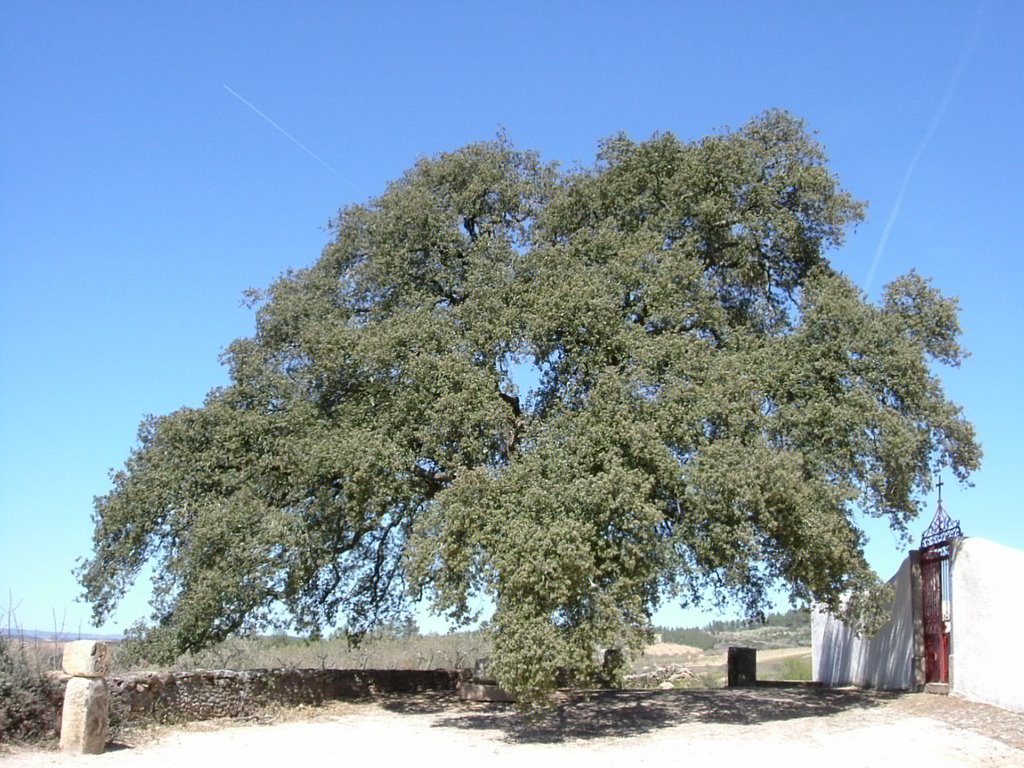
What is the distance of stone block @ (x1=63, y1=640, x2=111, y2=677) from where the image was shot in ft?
43.2

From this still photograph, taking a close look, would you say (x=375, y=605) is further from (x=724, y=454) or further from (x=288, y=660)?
(x=724, y=454)

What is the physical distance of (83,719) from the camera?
12898 millimetres

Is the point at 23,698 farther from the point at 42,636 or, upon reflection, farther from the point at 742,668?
the point at 742,668

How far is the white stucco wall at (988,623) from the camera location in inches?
607

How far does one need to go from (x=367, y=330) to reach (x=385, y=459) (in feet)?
9.70

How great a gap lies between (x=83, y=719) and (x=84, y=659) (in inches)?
31.4

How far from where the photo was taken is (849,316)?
1767 cm

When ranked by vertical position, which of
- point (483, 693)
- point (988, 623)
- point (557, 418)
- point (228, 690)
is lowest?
point (483, 693)

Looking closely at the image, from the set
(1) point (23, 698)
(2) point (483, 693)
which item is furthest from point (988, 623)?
(1) point (23, 698)

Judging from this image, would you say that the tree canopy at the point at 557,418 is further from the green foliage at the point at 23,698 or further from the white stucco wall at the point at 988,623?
the green foliage at the point at 23,698

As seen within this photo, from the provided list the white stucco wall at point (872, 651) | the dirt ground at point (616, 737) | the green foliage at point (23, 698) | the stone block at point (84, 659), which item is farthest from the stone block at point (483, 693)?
the green foliage at point (23, 698)

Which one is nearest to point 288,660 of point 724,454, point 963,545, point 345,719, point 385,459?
point 345,719

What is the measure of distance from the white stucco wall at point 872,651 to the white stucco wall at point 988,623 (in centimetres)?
190

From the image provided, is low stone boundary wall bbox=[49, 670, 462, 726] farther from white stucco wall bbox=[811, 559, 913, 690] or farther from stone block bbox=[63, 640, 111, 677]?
white stucco wall bbox=[811, 559, 913, 690]
